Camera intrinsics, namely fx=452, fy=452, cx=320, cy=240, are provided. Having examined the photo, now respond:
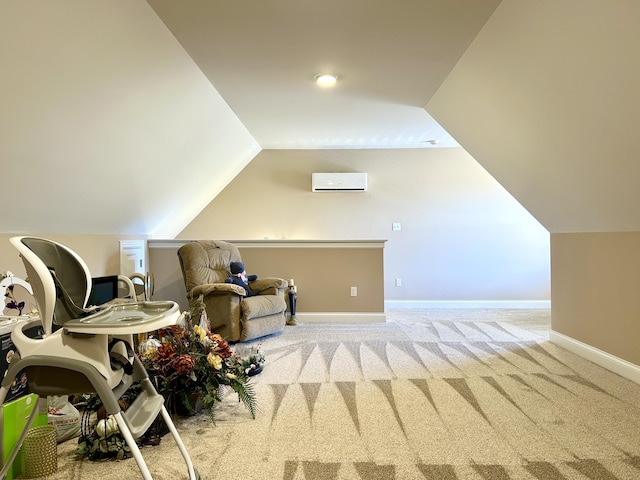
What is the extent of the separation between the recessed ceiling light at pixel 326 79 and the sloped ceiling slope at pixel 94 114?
93 cm

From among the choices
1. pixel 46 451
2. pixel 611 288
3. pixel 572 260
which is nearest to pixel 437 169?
pixel 572 260

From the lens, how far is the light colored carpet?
1966 mm

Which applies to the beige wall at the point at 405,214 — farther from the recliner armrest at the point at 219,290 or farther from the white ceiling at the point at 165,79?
the recliner armrest at the point at 219,290

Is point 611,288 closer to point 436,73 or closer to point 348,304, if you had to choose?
point 436,73

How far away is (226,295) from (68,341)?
2685 mm

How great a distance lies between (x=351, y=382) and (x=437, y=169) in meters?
4.26

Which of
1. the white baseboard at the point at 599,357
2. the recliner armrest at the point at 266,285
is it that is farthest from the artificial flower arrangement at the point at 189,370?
the white baseboard at the point at 599,357

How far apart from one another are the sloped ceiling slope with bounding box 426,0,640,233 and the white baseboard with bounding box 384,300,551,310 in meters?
2.54

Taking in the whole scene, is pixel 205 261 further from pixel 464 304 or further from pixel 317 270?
pixel 464 304

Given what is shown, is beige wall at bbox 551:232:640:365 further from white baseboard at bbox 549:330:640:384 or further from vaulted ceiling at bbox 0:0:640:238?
vaulted ceiling at bbox 0:0:640:238

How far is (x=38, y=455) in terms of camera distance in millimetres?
1906

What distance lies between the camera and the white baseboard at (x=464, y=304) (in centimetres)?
646

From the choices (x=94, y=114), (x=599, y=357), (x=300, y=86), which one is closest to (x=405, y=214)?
(x=300, y=86)

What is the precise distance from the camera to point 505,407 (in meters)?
2.63
